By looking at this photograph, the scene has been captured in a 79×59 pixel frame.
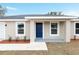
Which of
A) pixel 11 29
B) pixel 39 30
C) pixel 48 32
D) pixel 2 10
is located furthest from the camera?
pixel 2 10

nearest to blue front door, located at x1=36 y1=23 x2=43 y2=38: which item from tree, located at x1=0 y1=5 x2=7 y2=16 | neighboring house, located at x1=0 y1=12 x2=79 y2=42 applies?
neighboring house, located at x1=0 y1=12 x2=79 y2=42

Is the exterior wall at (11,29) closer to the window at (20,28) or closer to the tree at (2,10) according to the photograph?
the window at (20,28)

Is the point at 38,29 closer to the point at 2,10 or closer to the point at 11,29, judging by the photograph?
the point at 11,29

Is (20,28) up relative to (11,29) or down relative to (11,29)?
up

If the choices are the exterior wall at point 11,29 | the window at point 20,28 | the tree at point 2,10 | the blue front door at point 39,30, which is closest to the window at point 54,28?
the blue front door at point 39,30

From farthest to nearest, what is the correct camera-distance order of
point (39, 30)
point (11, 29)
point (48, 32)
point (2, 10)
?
point (2, 10) → point (39, 30) → point (11, 29) → point (48, 32)

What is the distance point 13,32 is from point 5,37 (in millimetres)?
1169

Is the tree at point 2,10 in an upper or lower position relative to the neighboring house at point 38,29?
upper

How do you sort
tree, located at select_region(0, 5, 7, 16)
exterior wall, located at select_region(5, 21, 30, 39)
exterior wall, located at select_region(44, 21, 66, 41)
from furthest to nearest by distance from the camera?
tree, located at select_region(0, 5, 7, 16)
exterior wall, located at select_region(5, 21, 30, 39)
exterior wall, located at select_region(44, 21, 66, 41)

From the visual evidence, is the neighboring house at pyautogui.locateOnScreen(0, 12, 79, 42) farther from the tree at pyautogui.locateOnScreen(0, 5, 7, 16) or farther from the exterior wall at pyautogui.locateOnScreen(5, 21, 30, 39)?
the tree at pyautogui.locateOnScreen(0, 5, 7, 16)

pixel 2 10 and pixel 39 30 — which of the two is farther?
pixel 2 10

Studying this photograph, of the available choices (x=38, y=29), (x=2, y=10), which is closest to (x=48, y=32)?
(x=38, y=29)

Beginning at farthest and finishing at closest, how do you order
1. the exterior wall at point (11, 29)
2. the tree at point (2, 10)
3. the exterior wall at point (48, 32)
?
the tree at point (2, 10), the exterior wall at point (11, 29), the exterior wall at point (48, 32)

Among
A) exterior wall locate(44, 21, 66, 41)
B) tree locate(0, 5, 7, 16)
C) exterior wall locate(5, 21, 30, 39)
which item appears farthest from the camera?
tree locate(0, 5, 7, 16)
